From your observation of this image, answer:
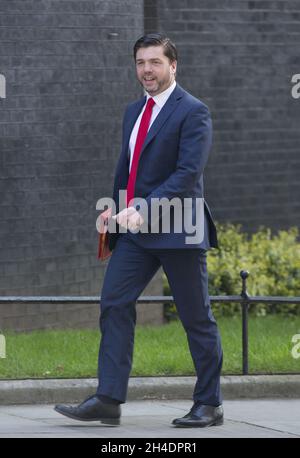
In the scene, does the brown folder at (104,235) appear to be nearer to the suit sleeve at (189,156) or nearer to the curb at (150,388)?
the suit sleeve at (189,156)

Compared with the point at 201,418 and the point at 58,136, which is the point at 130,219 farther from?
the point at 58,136

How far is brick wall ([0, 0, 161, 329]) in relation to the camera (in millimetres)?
11094

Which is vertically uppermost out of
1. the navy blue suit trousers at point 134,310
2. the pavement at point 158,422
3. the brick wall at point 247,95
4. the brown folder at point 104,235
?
the brick wall at point 247,95

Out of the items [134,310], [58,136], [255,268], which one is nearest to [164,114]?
[134,310]

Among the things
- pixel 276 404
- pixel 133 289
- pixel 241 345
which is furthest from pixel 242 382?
pixel 133 289

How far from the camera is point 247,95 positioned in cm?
1332

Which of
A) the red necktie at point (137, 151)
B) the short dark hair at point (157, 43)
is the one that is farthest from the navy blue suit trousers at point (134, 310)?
the short dark hair at point (157, 43)

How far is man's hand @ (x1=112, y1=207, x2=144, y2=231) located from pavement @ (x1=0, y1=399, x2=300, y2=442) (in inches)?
42.1

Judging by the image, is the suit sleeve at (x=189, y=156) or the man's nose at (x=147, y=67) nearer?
the suit sleeve at (x=189, y=156)

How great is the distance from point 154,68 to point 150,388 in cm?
229

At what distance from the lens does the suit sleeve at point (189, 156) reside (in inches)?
291

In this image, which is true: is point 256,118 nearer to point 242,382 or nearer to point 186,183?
point 242,382

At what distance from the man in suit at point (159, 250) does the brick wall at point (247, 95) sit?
5.24 metres

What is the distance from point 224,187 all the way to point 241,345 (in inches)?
130
